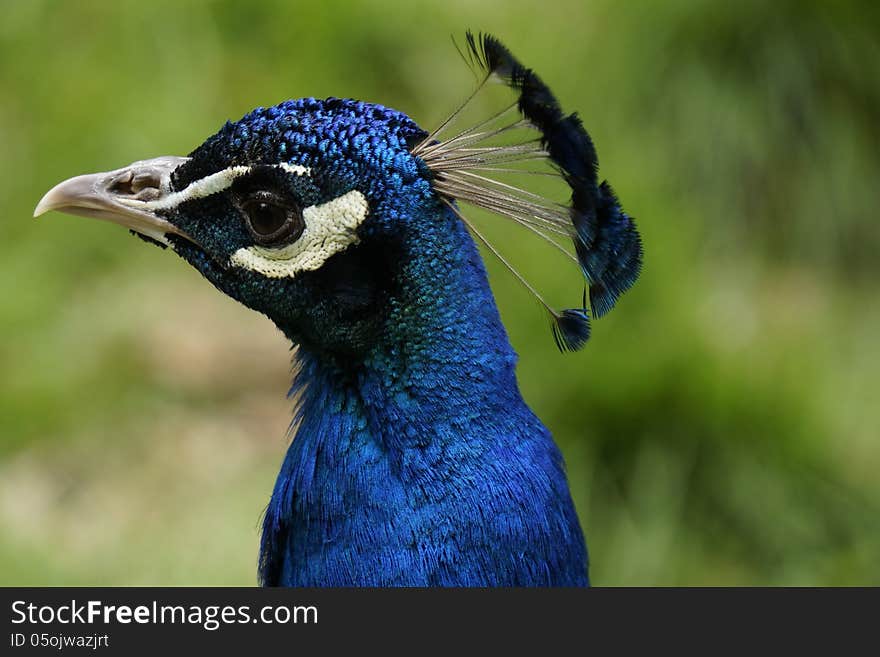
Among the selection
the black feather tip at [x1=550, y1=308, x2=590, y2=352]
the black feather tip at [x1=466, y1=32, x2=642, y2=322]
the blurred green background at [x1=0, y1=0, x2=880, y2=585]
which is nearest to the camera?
the black feather tip at [x1=466, y1=32, x2=642, y2=322]

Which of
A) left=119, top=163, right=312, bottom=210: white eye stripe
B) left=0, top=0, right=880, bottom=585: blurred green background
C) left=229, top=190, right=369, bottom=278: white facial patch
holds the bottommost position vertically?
left=229, top=190, right=369, bottom=278: white facial patch

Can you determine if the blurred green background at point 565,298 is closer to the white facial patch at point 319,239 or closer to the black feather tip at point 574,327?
the black feather tip at point 574,327

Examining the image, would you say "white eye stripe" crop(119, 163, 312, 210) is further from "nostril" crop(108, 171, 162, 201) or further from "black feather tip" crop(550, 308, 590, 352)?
"black feather tip" crop(550, 308, 590, 352)

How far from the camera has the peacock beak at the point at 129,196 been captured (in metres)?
1.33

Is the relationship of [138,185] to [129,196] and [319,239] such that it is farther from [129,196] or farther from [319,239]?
[319,239]

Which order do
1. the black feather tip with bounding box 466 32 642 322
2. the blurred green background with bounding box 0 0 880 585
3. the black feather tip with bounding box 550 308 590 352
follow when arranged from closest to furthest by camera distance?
the black feather tip with bounding box 466 32 642 322 → the black feather tip with bounding box 550 308 590 352 → the blurred green background with bounding box 0 0 880 585

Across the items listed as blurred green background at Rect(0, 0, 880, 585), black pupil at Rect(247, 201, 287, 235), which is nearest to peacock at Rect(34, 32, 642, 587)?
black pupil at Rect(247, 201, 287, 235)

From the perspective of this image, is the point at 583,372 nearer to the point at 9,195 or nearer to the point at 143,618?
the point at 143,618

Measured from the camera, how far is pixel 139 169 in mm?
1345

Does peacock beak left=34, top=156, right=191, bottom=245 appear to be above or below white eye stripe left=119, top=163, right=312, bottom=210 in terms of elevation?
above

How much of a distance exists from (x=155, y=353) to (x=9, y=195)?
633 mm

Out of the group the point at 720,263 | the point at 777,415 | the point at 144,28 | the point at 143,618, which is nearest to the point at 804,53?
the point at 720,263

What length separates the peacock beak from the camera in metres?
1.33

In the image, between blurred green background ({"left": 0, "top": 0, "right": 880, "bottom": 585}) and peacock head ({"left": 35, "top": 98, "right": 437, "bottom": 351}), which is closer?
peacock head ({"left": 35, "top": 98, "right": 437, "bottom": 351})
